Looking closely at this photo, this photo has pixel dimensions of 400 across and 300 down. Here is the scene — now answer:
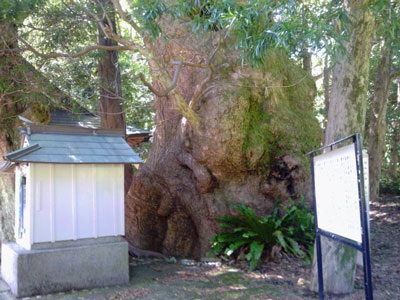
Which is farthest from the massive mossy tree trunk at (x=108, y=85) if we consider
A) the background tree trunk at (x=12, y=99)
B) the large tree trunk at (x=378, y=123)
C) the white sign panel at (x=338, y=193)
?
the large tree trunk at (x=378, y=123)

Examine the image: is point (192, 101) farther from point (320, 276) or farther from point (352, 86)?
point (320, 276)

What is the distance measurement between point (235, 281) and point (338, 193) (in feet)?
12.0

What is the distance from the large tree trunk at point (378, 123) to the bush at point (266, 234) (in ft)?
19.9

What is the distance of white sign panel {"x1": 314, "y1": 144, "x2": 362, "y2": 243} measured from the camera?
402cm

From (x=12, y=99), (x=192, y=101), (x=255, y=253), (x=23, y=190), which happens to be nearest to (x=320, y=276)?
(x=255, y=253)

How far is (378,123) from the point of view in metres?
14.3

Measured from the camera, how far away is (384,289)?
6594 mm

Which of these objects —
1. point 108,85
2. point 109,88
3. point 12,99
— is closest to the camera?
point 12,99

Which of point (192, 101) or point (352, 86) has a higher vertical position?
point (192, 101)

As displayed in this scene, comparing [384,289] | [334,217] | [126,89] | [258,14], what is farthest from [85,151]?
[126,89]

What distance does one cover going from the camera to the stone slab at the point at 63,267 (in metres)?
6.64

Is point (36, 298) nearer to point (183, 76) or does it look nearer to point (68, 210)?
point (68, 210)

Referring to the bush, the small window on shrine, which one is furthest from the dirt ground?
the small window on shrine

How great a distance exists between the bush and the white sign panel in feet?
10.4
